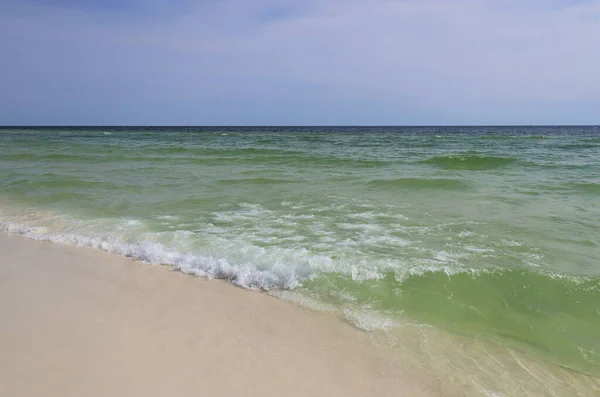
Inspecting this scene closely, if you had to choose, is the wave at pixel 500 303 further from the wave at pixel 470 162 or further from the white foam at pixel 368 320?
the wave at pixel 470 162

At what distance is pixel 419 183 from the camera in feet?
32.3

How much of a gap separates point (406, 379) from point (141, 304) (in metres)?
2.21

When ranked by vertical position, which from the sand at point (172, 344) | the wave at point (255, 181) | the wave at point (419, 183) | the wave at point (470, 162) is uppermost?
the wave at point (470, 162)

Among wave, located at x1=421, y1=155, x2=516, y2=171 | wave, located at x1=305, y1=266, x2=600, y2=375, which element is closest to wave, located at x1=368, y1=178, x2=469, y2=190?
wave, located at x1=421, y1=155, x2=516, y2=171

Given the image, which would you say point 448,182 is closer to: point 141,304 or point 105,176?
point 141,304

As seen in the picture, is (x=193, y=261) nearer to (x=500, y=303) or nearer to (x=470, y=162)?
(x=500, y=303)

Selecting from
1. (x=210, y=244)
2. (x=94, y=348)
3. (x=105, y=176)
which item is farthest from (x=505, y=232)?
(x=105, y=176)

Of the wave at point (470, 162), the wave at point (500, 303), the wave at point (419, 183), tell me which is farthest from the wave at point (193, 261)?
the wave at point (470, 162)

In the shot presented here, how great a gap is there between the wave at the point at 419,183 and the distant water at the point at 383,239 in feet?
0.26

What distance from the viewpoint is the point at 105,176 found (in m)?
11.3

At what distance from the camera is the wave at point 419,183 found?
937 centimetres

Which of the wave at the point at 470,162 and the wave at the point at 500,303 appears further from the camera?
the wave at the point at 470,162

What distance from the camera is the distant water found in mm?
3387

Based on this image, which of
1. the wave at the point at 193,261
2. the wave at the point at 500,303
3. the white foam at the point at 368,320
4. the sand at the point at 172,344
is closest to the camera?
the sand at the point at 172,344
